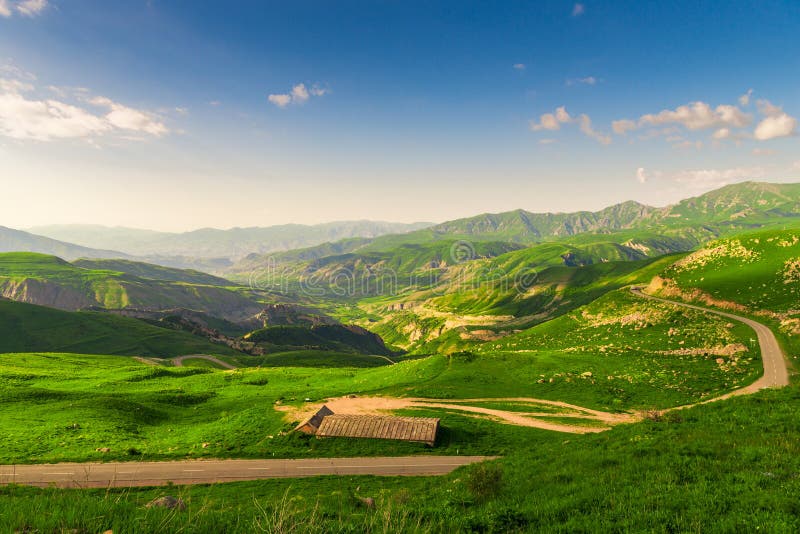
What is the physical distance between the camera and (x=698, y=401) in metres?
46.2

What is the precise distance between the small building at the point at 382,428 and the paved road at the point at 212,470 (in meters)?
2.64

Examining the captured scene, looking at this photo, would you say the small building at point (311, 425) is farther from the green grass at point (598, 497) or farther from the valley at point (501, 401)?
the green grass at point (598, 497)

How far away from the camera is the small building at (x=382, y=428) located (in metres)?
37.7

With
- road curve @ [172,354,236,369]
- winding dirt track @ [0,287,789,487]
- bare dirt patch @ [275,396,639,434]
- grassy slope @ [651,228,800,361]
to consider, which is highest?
grassy slope @ [651,228,800,361]

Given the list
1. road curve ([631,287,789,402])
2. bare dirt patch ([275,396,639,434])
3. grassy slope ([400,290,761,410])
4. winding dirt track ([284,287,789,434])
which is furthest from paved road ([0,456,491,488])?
road curve ([631,287,789,402])

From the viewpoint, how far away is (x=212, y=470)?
32.9 metres

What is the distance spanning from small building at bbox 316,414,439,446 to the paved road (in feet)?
8.66

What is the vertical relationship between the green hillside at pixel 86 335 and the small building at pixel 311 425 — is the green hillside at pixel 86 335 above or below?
below

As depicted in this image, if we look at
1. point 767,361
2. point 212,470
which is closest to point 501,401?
point 212,470

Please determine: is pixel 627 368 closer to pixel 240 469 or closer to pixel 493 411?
pixel 493 411

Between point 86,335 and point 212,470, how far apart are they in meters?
180

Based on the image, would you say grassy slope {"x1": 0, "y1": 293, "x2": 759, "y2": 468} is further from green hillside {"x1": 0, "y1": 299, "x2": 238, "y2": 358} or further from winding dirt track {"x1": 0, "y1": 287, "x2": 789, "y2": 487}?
green hillside {"x1": 0, "y1": 299, "x2": 238, "y2": 358}

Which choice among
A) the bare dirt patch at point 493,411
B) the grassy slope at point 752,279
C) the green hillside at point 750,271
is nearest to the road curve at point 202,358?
the bare dirt patch at point 493,411

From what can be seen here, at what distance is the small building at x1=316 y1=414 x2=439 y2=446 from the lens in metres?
37.7
